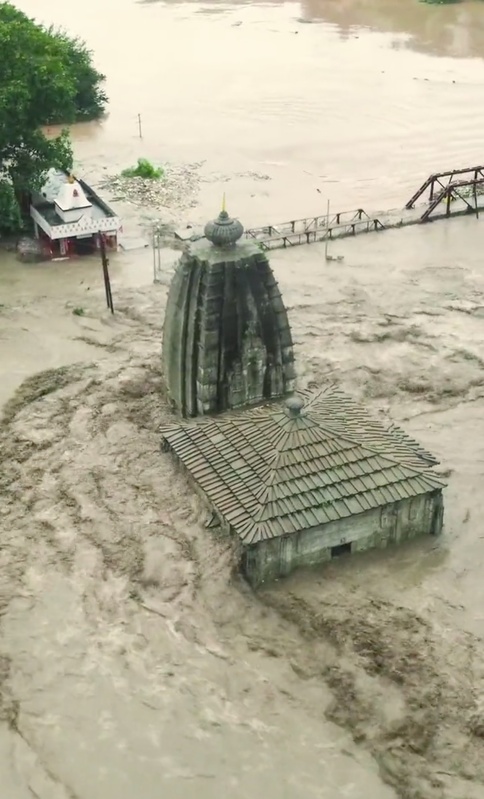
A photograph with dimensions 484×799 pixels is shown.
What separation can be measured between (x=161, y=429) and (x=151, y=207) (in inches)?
717

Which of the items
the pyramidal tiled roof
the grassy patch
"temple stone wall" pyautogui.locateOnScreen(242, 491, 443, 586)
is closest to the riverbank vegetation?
the grassy patch

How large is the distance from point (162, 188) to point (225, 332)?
66.7 ft

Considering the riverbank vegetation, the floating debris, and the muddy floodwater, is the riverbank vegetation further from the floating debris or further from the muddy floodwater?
the floating debris

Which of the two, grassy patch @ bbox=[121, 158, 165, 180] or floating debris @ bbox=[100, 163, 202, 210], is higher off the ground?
grassy patch @ bbox=[121, 158, 165, 180]

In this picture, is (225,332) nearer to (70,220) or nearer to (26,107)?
(70,220)

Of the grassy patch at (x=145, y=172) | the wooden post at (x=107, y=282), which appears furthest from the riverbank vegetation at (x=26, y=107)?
the grassy patch at (x=145, y=172)

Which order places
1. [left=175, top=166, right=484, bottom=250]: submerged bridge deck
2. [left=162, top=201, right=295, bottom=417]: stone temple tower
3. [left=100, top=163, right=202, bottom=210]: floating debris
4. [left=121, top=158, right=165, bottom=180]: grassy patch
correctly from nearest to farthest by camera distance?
[left=162, top=201, right=295, bottom=417]: stone temple tower → [left=175, top=166, right=484, bottom=250]: submerged bridge deck → [left=100, top=163, right=202, bottom=210]: floating debris → [left=121, top=158, right=165, bottom=180]: grassy patch

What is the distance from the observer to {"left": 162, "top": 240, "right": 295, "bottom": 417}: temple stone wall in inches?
754

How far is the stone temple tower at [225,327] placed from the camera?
1906 centimetres

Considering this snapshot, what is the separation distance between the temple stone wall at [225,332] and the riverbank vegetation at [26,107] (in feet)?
42.7

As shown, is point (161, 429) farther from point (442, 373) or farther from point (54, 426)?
point (442, 373)

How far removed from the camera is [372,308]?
28328 millimetres

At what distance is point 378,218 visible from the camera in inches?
1389

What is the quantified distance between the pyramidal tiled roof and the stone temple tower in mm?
1546
